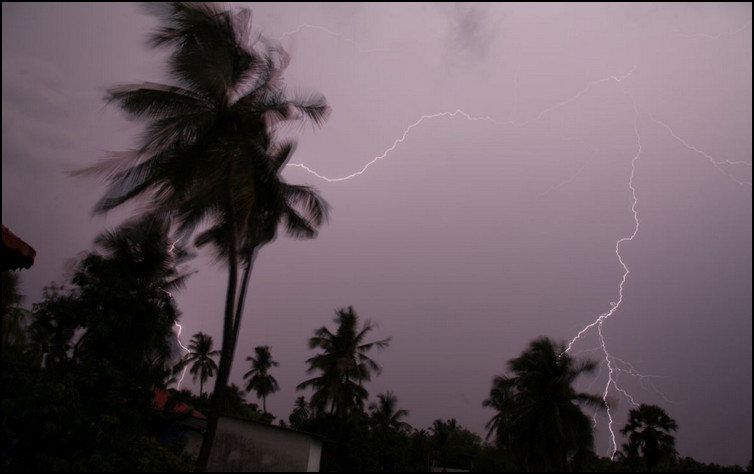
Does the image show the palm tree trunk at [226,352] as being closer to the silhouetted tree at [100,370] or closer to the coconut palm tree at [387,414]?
the silhouetted tree at [100,370]

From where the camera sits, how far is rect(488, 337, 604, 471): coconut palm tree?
27.5 meters

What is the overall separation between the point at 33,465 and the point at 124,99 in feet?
27.4

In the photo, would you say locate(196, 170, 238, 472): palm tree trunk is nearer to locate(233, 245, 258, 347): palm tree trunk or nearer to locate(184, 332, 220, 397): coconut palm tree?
locate(233, 245, 258, 347): palm tree trunk

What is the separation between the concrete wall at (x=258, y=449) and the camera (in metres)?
20.2

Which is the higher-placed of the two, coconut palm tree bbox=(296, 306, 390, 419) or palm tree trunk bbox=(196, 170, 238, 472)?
coconut palm tree bbox=(296, 306, 390, 419)

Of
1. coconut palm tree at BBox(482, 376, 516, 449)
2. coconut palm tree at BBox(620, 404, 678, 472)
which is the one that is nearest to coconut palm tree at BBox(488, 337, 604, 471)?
coconut palm tree at BBox(482, 376, 516, 449)

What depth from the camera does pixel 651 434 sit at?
1436 inches

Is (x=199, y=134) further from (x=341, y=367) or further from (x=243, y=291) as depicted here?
(x=341, y=367)

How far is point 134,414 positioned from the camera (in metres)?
13.2

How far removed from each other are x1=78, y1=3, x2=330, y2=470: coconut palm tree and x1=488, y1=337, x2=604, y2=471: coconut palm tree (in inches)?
836

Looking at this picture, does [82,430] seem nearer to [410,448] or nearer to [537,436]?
[537,436]

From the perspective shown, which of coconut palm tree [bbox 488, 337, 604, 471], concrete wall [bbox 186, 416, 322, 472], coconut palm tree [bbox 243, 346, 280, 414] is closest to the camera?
concrete wall [bbox 186, 416, 322, 472]

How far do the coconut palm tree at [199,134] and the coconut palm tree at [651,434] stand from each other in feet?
114

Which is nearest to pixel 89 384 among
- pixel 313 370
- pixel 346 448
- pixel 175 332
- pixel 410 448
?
pixel 175 332
